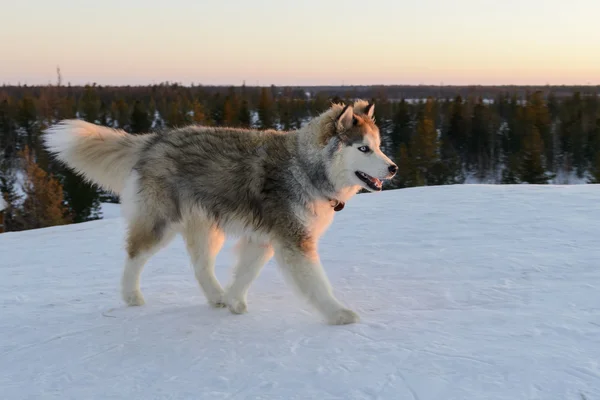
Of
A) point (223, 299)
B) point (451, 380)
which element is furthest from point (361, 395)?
point (223, 299)

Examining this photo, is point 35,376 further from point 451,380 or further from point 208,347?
point 451,380

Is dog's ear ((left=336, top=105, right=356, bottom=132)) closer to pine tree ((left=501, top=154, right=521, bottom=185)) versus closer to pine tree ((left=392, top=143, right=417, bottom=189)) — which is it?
pine tree ((left=392, top=143, right=417, bottom=189))

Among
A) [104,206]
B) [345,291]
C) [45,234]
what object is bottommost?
[104,206]

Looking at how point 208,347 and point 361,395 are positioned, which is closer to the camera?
point 361,395

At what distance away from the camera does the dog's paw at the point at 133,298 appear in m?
5.53

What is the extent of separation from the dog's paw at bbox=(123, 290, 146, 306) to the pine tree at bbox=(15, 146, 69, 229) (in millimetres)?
36427

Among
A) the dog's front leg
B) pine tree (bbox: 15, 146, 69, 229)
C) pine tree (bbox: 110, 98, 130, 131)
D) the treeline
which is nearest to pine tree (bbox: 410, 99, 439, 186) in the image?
the treeline

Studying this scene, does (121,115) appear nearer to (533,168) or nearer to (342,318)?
(533,168)

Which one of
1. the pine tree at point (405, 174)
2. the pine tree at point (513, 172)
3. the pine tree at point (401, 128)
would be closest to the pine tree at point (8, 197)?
the pine tree at point (405, 174)

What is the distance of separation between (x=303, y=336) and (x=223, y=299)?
3.99ft

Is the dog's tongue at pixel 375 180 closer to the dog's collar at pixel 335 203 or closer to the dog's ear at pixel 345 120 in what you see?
the dog's collar at pixel 335 203

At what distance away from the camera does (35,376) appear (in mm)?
3959

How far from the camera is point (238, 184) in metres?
5.12

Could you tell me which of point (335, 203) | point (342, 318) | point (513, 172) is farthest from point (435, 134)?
point (342, 318)
